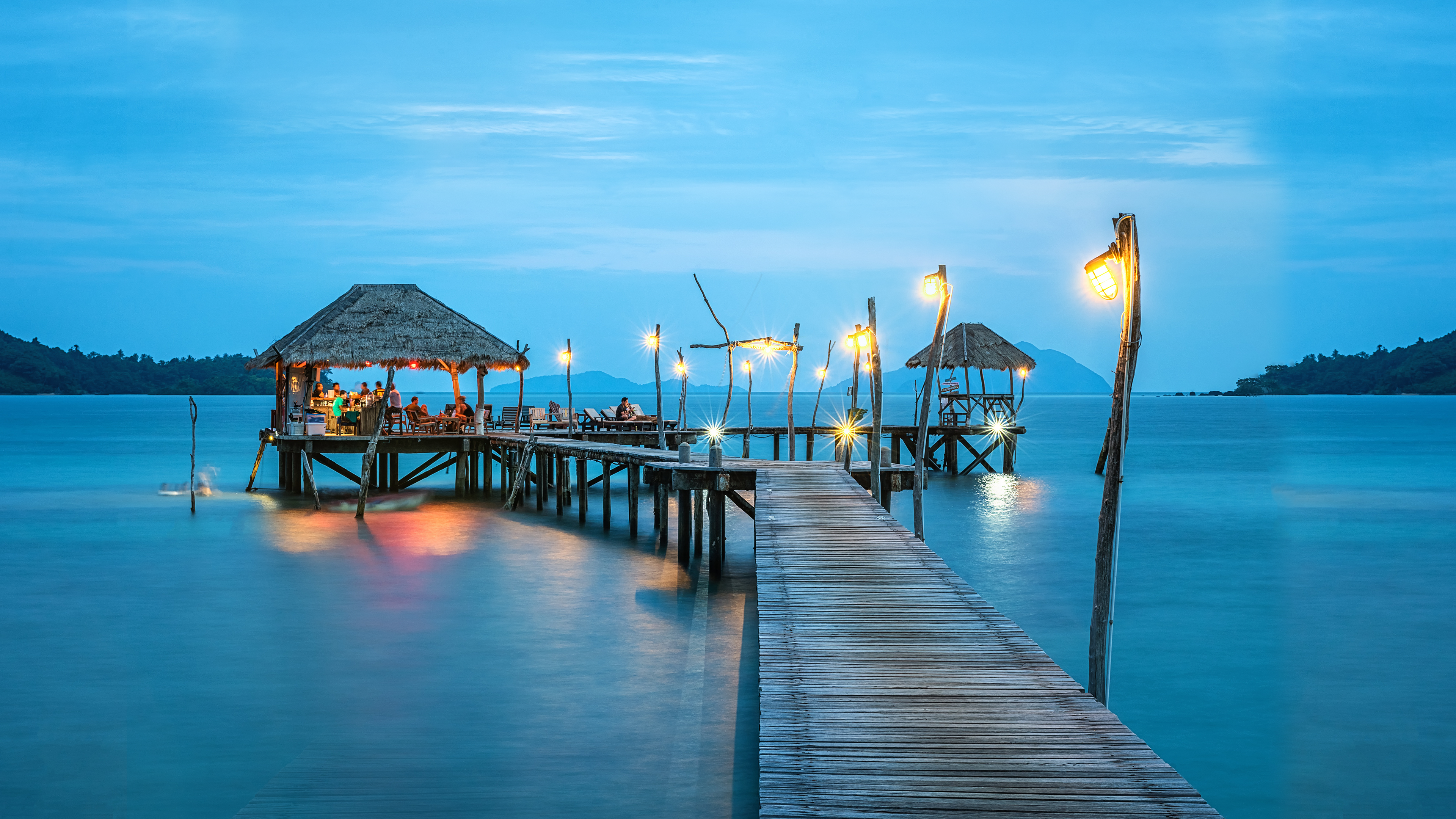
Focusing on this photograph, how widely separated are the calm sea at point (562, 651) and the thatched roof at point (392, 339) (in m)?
3.27

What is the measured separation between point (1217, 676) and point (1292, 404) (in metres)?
160

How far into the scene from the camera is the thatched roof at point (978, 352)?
3428 cm

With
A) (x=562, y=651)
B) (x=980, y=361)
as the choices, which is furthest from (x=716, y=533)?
(x=980, y=361)

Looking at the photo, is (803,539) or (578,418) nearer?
(803,539)

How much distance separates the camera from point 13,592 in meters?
14.0

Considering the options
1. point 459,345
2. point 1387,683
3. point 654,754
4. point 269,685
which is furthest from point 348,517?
point 1387,683

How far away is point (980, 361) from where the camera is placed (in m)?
34.2

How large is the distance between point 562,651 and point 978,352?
26.0 metres

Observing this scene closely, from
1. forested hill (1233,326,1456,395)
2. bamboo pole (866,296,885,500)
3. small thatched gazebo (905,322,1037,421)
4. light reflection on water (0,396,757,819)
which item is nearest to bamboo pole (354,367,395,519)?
light reflection on water (0,396,757,819)

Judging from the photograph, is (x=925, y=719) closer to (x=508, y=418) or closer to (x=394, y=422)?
(x=394, y=422)

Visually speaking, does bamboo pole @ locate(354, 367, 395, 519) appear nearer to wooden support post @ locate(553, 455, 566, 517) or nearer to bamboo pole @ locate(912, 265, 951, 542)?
wooden support post @ locate(553, 455, 566, 517)

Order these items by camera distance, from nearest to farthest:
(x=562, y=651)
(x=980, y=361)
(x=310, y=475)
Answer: (x=562, y=651), (x=310, y=475), (x=980, y=361)

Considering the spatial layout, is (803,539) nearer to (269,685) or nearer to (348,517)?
(269,685)

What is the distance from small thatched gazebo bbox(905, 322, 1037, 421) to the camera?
34.3 meters
